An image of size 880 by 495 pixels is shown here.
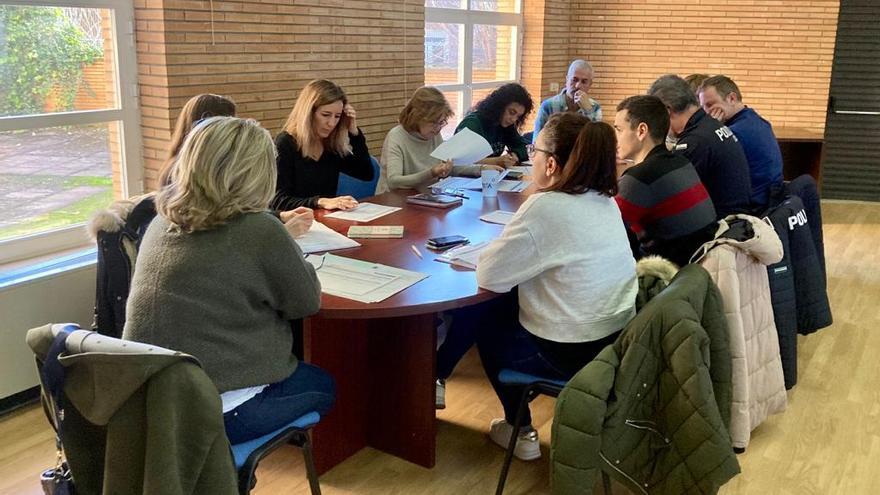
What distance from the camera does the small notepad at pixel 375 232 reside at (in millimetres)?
2768

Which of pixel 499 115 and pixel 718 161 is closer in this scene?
pixel 718 161

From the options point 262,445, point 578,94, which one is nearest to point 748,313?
point 262,445

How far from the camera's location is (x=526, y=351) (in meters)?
2.33

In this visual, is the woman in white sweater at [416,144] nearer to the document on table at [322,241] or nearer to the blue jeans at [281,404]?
the document on table at [322,241]

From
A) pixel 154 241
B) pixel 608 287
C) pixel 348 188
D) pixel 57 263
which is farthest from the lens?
pixel 348 188

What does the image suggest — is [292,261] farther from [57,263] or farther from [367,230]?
[57,263]

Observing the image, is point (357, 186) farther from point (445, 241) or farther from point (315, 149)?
point (445, 241)

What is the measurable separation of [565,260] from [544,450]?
94 cm

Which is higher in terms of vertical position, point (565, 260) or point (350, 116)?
point (350, 116)

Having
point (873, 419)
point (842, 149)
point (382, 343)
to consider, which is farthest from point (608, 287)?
point (842, 149)

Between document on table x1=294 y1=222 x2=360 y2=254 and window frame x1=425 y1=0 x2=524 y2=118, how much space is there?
3.36 meters

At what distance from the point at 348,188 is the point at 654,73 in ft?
14.9

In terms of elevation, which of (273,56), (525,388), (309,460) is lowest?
(309,460)

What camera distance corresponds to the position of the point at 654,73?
7242mm
